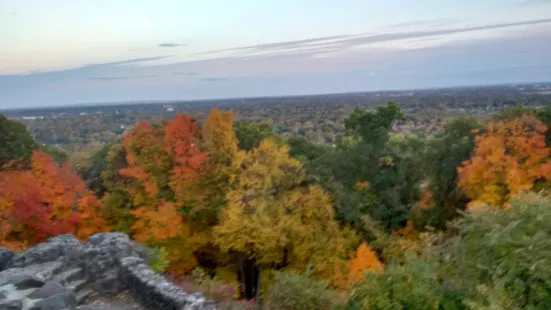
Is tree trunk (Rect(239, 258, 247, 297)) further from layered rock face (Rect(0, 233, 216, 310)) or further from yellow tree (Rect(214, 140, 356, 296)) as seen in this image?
layered rock face (Rect(0, 233, 216, 310))

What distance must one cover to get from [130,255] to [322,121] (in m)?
73.8

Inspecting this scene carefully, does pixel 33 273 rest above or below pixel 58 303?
above

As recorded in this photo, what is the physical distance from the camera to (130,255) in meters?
13.8

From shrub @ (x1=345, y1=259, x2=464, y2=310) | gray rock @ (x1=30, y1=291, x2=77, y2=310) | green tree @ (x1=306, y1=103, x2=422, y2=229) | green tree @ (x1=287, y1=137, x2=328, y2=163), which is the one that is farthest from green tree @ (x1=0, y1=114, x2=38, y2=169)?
shrub @ (x1=345, y1=259, x2=464, y2=310)

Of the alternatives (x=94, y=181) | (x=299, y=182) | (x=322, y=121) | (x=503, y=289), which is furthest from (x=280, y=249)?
(x=322, y=121)

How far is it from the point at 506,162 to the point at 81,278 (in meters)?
17.8

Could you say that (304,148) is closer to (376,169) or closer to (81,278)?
(376,169)

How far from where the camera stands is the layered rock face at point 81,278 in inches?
428

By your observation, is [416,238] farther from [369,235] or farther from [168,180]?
[168,180]

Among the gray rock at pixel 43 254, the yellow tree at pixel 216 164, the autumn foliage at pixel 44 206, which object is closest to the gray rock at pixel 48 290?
the gray rock at pixel 43 254

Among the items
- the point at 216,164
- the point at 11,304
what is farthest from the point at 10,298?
the point at 216,164

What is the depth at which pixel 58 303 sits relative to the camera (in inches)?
428

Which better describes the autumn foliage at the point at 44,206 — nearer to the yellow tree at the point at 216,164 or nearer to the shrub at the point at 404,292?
the yellow tree at the point at 216,164

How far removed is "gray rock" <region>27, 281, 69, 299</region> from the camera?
1100cm
